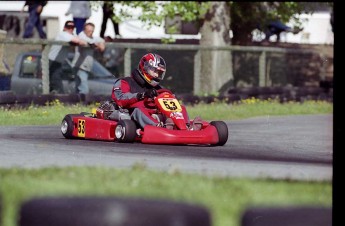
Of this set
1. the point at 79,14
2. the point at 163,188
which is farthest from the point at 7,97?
the point at 79,14

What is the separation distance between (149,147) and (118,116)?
351 millimetres

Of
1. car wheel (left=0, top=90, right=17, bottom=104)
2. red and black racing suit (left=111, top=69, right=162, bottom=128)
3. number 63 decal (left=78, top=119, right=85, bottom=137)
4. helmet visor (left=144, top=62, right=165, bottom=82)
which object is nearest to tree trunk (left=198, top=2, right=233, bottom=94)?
red and black racing suit (left=111, top=69, right=162, bottom=128)

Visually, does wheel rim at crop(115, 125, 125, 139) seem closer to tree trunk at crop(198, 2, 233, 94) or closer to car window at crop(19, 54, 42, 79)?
car window at crop(19, 54, 42, 79)

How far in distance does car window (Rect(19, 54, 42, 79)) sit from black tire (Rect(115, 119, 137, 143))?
37 centimetres

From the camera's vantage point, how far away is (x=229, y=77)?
4.72m

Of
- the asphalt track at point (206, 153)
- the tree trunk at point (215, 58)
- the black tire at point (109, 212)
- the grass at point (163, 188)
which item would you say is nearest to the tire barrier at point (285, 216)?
the grass at point (163, 188)

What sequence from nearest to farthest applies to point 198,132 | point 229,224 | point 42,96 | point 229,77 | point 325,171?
1. point 229,224
2. point 325,171
3. point 42,96
4. point 198,132
5. point 229,77

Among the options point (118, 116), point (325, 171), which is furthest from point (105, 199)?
point (118, 116)

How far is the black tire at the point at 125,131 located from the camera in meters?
3.73

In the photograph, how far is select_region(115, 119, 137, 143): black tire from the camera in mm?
3728

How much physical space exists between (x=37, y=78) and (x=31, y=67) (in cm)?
13

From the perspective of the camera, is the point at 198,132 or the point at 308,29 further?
the point at 308,29
